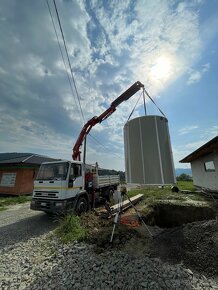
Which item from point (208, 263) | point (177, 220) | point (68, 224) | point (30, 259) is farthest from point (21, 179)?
point (208, 263)

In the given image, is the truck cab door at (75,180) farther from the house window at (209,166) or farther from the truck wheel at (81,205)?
the house window at (209,166)

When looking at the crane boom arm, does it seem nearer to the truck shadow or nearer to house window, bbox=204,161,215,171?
the truck shadow

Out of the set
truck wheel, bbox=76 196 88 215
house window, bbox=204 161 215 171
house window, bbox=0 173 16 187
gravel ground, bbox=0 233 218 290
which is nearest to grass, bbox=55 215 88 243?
gravel ground, bbox=0 233 218 290

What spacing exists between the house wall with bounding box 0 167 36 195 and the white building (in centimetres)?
1390

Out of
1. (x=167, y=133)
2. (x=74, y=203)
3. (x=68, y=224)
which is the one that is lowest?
(x=68, y=224)

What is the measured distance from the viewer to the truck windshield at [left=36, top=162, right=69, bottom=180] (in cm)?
640

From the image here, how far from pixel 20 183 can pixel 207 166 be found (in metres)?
15.1

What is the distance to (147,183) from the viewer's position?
4.26 meters

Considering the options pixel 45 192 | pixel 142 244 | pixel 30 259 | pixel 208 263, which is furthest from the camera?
pixel 45 192

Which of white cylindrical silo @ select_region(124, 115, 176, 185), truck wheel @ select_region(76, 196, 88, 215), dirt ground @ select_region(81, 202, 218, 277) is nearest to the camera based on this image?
dirt ground @ select_region(81, 202, 218, 277)

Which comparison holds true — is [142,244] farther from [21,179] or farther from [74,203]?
[21,179]

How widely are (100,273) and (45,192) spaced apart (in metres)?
4.10

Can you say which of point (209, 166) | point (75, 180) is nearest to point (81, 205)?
point (75, 180)

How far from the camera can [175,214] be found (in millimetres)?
7758
